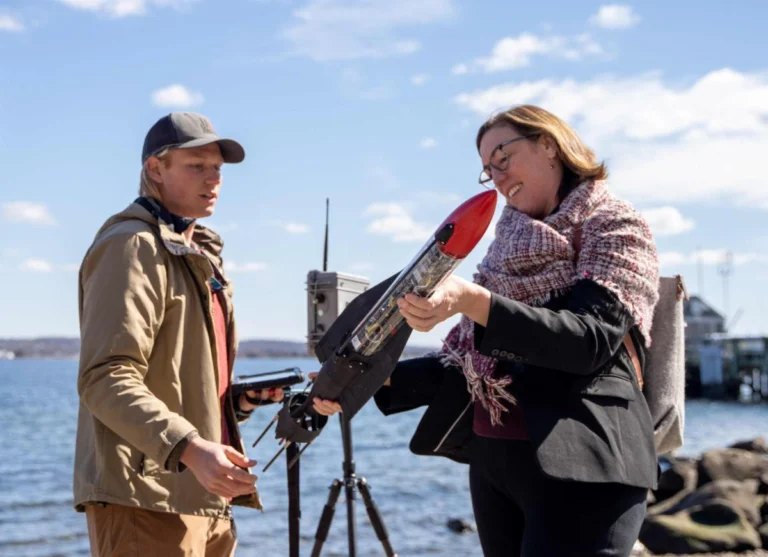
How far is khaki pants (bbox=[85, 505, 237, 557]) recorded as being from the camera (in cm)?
264

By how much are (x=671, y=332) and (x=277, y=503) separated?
14085 mm

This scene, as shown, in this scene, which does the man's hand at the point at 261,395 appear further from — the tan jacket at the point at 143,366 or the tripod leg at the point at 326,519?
the tripod leg at the point at 326,519

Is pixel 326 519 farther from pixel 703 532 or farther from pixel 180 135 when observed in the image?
pixel 703 532

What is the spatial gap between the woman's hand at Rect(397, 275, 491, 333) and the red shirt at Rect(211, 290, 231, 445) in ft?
3.17

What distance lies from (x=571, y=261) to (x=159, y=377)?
1247mm

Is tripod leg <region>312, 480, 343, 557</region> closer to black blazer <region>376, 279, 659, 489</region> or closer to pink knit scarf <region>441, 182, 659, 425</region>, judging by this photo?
pink knit scarf <region>441, 182, 659, 425</region>

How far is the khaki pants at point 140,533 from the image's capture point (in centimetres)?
264

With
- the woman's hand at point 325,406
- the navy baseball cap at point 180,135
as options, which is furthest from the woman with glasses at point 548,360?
the navy baseball cap at point 180,135

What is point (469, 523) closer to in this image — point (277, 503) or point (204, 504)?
point (277, 503)

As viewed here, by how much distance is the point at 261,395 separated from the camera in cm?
326

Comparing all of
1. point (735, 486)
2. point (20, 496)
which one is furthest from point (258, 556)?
point (20, 496)

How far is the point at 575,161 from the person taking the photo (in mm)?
2770

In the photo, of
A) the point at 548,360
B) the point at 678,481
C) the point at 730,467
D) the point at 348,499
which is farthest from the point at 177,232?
the point at 730,467

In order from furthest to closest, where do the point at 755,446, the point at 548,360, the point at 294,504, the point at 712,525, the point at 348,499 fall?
the point at 755,446 → the point at 712,525 → the point at 348,499 → the point at 294,504 → the point at 548,360
